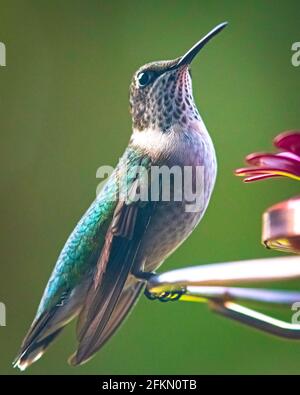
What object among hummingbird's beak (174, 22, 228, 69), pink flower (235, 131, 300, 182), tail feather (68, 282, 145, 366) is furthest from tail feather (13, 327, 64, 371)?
pink flower (235, 131, 300, 182)

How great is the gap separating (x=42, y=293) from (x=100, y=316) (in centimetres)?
65

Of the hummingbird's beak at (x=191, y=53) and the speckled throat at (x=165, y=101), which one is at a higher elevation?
the hummingbird's beak at (x=191, y=53)

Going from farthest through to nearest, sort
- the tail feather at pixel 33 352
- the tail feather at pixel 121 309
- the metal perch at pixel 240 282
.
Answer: the tail feather at pixel 33 352, the tail feather at pixel 121 309, the metal perch at pixel 240 282

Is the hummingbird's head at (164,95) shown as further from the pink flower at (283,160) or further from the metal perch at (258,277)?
the pink flower at (283,160)

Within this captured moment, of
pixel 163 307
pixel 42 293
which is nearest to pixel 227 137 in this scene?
pixel 163 307

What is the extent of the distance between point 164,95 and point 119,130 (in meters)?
0.31

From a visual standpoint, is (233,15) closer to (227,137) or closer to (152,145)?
(227,137)

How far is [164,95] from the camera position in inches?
84.7

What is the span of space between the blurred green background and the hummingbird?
0.18m

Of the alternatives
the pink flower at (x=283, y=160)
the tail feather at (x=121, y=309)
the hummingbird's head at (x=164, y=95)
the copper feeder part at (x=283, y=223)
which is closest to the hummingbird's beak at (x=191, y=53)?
the hummingbird's head at (x=164, y=95)

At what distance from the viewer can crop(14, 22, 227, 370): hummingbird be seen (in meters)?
1.91

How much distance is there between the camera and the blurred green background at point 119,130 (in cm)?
246

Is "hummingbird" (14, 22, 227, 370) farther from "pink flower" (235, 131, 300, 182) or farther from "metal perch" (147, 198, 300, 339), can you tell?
"pink flower" (235, 131, 300, 182)

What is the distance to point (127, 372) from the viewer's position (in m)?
2.55
